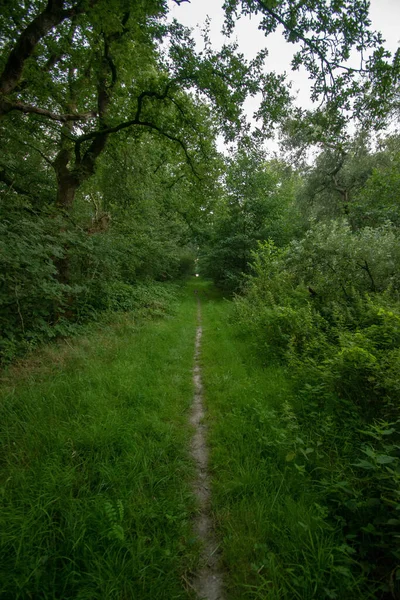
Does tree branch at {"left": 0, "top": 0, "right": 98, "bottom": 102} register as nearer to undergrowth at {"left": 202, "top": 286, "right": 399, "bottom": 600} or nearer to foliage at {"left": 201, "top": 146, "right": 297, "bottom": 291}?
undergrowth at {"left": 202, "top": 286, "right": 399, "bottom": 600}

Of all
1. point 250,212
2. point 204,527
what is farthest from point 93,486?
point 250,212

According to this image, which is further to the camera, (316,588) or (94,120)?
(94,120)

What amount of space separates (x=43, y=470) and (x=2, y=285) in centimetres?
425

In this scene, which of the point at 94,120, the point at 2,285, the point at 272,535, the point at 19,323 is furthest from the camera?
the point at 94,120

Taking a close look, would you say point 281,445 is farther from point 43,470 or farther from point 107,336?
point 107,336

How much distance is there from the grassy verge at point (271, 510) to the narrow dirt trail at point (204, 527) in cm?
9

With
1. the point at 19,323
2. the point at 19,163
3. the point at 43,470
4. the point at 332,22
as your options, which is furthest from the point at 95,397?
the point at 19,163

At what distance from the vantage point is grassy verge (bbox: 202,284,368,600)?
1591 mm

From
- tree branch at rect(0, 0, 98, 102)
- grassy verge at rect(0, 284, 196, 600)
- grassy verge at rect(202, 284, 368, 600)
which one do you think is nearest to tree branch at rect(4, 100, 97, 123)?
tree branch at rect(0, 0, 98, 102)

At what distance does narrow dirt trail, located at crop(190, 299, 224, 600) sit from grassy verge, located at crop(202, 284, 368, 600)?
3.4 inches

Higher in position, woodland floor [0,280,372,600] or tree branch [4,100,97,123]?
tree branch [4,100,97,123]

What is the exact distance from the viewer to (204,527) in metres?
2.07

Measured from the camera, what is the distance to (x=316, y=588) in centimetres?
151

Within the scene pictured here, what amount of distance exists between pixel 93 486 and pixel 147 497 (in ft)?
1.84
